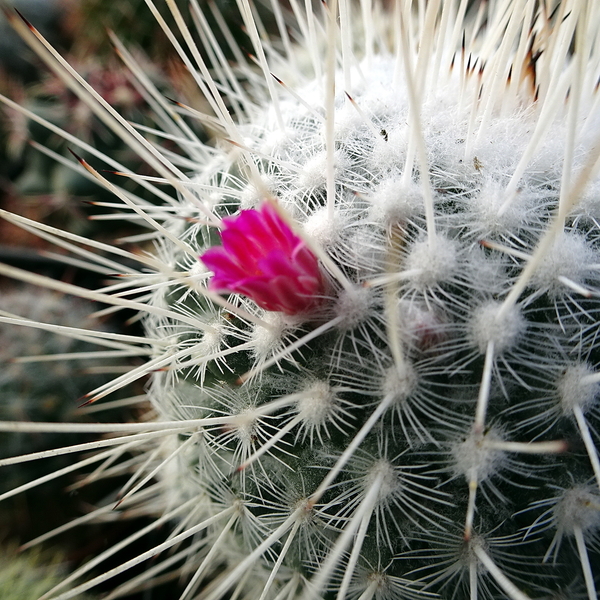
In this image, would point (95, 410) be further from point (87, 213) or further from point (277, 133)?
point (277, 133)

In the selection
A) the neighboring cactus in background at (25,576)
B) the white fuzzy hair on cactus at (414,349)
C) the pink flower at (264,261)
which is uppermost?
the pink flower at (264,261)

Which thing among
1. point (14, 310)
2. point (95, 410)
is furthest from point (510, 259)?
point (14, 310)

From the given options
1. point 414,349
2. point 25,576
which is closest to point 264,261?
point 414,349

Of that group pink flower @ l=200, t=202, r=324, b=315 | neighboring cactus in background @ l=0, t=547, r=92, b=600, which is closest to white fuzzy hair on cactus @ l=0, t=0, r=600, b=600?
pink flower @ l=200, t=202, r=324, b=315

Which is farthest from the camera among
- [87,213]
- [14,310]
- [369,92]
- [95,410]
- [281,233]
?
[87,213]

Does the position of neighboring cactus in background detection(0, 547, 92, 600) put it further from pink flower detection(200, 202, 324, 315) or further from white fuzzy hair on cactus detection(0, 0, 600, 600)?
pink flower detection(200, 202, 324, 315)

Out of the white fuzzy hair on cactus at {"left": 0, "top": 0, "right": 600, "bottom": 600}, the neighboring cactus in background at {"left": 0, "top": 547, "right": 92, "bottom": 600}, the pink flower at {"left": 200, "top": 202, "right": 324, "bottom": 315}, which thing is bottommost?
the neighboring cactus in background at {"left": 0, "top": 547, "right": 92, "bottom": 600}

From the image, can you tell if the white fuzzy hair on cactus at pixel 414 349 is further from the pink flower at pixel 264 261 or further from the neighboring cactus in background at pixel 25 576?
the neighboring cactus in background at pixel 25 576

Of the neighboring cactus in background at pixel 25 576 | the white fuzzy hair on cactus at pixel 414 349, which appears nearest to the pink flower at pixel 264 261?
the white fuzzy hair on cactus at pixel 414 349
